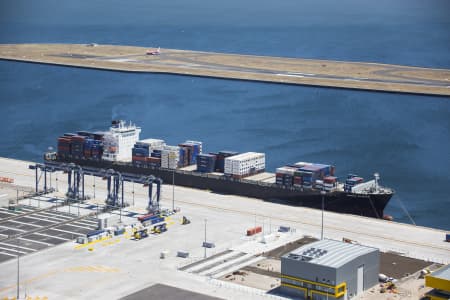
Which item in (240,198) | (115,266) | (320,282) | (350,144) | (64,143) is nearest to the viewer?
(320,282)

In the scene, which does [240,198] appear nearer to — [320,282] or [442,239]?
[442,239]

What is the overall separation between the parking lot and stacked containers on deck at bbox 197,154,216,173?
73.8 feet

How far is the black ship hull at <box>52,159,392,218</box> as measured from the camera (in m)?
109

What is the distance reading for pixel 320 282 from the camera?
76.2 meters

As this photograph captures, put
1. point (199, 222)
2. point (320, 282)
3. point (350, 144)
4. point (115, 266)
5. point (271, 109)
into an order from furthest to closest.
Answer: point (271, 109) → point (350, 144) → point (199, 222) → point (115, 266) → point (320, 282)

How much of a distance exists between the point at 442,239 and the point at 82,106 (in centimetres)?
11238

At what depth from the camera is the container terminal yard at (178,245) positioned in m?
79.8

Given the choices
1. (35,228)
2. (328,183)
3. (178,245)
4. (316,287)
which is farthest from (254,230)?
(35,228)

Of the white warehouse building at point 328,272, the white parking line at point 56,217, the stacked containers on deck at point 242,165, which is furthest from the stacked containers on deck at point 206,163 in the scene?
the white warehouse building at point 328,272

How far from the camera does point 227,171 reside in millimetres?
118875

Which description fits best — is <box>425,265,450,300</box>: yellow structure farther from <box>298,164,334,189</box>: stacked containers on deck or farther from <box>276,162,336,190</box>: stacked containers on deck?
<box>298,164,334,189</box>: stacked containers on deck

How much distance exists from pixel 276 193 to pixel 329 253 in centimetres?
3402

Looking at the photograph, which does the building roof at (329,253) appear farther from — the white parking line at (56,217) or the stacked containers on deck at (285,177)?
the white parking line at (56,217)

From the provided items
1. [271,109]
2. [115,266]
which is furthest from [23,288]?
[271,109]
